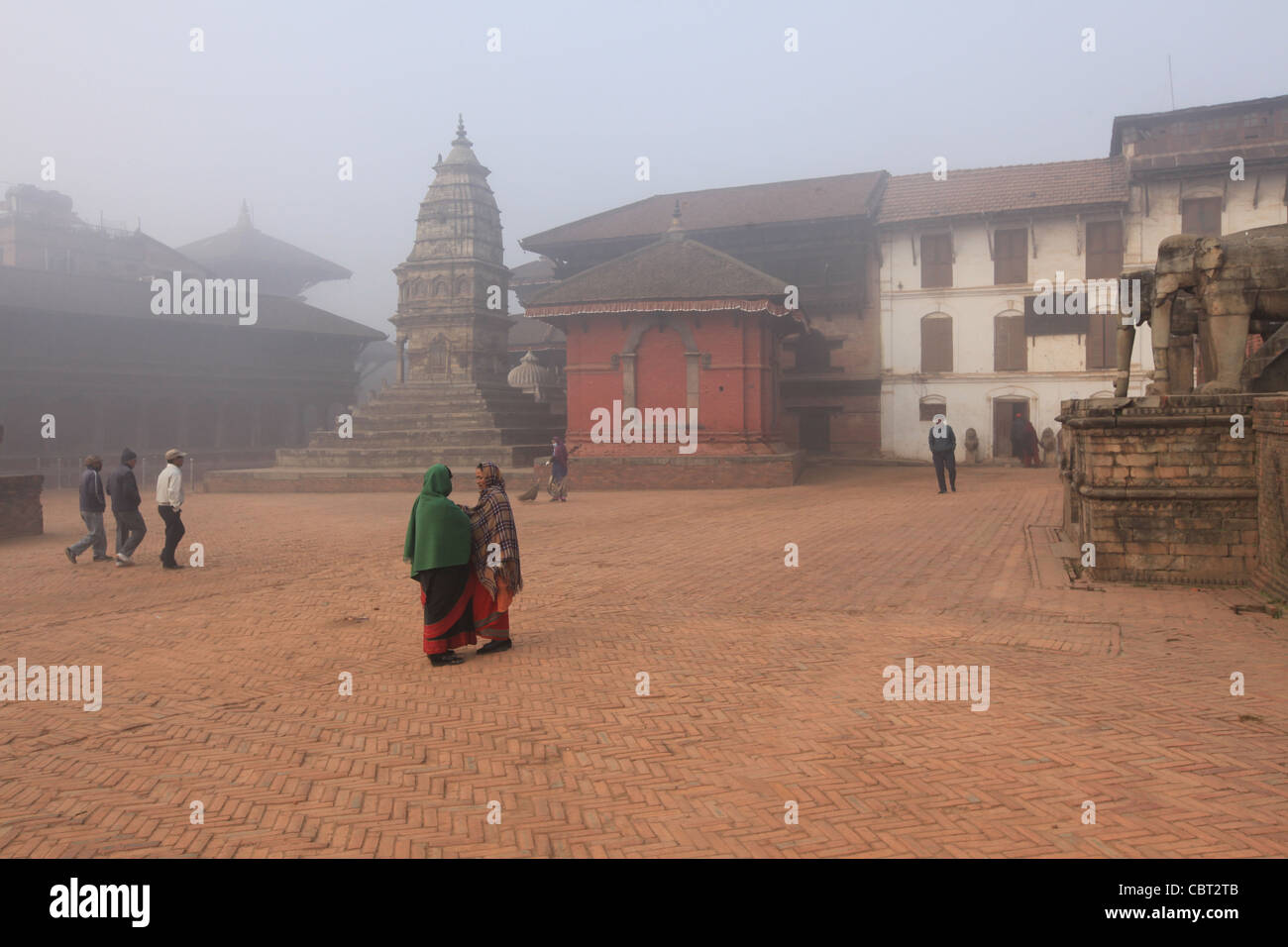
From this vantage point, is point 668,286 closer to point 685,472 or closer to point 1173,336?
point 685,472

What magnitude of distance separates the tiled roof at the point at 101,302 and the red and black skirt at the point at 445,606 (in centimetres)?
3201

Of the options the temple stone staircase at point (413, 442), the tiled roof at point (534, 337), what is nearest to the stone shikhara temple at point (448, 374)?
the temple stone staircase at point (413, 442)

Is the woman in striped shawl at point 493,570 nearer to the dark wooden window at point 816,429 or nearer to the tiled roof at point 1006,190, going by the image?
the dark wooden window at point 816,429

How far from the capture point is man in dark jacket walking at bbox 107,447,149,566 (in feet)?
43.1

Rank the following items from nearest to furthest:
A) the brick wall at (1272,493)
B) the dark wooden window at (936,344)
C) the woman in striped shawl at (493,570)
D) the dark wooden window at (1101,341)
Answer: the woman in striped shawl at (493,570) → the brick wall at (1272,493) → the dark wooden window at (1101,341) → the dark wooden window at (936,344)

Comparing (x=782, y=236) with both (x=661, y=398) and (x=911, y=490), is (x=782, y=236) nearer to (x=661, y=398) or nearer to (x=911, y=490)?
(x=661, y=398)

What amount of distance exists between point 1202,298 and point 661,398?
56.9 ft

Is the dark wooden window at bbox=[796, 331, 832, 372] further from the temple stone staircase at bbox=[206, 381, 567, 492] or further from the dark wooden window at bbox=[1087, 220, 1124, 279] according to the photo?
the temple stone staircase at bbox=[206, 381, 567, 492]

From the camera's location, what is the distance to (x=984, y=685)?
21.4 feet

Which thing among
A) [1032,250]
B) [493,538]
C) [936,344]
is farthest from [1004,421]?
[493,538]

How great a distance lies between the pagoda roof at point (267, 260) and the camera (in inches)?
2665

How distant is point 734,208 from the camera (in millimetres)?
37781

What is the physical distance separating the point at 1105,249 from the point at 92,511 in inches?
1216
